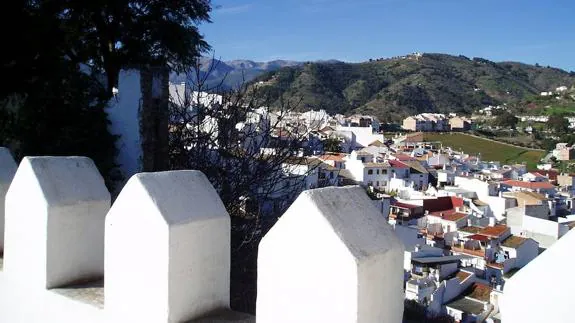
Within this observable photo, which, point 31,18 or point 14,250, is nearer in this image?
point 14,250

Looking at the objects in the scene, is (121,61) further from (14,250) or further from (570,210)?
(570,210)

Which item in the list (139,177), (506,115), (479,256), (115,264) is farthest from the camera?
(506,115)

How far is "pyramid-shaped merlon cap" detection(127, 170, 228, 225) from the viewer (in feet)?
6.70

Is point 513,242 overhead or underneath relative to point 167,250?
underneath

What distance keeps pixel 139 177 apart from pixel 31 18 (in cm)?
559

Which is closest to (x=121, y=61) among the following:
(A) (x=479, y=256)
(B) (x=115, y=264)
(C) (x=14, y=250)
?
(C) (x=14, y=250)

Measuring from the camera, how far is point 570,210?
43312 mm

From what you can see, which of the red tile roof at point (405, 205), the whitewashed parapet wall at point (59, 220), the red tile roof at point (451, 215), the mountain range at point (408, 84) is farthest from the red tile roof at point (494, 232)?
the mountain range at point (408, 84)

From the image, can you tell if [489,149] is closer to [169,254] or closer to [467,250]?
[467,250]

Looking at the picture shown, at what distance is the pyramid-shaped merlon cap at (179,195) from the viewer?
6.70 feet

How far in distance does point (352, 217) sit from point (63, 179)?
1.55 metres

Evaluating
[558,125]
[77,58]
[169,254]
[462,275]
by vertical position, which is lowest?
[462,275]

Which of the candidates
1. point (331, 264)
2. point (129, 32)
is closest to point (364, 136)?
point (129, 32)

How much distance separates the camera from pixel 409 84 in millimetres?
134250
